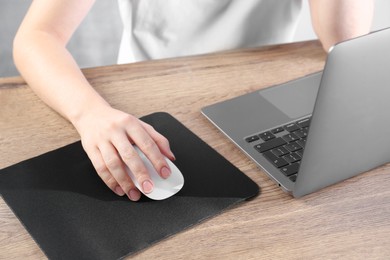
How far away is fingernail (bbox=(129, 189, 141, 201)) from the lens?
0.85 m

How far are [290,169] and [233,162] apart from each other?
0.09 m

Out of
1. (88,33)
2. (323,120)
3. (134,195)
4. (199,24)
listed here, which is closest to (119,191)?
(134,195)

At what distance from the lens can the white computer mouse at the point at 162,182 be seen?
850 mm

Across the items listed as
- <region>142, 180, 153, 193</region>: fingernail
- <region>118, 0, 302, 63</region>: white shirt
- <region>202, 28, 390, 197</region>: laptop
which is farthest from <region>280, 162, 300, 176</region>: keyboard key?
<region>118, 0, 302, 63</region>: white shirt

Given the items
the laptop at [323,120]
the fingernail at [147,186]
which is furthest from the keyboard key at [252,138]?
the fingernail at [147,186]

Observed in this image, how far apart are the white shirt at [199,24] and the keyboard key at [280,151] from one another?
25.8 inches

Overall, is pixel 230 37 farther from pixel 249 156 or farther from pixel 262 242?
pixel 262 242

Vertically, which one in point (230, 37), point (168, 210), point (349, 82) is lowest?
point (230, 37)

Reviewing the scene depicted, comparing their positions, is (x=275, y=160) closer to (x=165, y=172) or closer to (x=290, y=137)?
(x=290, y=137)

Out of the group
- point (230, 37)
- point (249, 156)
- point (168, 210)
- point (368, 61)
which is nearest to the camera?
point (368, 61)

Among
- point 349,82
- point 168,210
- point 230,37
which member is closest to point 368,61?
point 349,82

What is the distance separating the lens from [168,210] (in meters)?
0.84

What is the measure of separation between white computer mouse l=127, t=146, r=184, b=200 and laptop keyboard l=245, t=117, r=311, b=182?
15 cm

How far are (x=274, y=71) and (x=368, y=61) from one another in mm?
459
